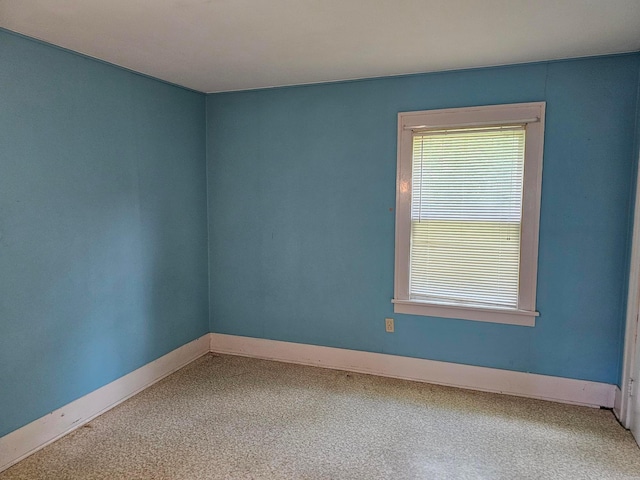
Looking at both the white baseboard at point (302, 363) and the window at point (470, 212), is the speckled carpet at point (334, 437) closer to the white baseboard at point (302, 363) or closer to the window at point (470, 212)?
the white baseboard at point (302, 363)

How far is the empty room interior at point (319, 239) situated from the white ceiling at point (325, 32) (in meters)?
0.02

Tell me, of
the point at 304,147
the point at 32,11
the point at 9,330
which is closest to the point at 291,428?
the point at 9,330

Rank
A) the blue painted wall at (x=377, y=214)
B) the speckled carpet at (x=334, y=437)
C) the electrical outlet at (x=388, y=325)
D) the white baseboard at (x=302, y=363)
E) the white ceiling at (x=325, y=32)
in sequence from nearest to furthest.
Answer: the white ceiling at (x=325, y=32) < the speckled carpet at (x=334, y=437) < the white baseboard at (x=302, y=363) < the blue painted wall at (x=377, y=214) < the electrical outlet at (x=388, y=325)

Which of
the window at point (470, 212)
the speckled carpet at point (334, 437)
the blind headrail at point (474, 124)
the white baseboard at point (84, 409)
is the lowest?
the speckled carpet at point (334, 437)

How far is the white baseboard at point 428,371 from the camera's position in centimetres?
287

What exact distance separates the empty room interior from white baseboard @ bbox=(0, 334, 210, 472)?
0.06 feet

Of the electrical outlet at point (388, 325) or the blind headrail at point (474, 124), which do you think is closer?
the blind headrail at point (474, 124)

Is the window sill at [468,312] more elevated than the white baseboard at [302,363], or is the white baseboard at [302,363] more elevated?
the window sill at [468,312]

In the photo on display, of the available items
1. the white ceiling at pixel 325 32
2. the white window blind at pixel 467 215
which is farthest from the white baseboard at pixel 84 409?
the white ceiling at pixel 325 32

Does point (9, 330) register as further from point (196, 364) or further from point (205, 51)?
point (205, 51)

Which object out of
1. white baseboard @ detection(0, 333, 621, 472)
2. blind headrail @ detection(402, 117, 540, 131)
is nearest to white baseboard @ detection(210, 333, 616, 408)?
white baseboard @ detection(0, 333, 621, 472)

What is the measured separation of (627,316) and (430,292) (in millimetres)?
1212

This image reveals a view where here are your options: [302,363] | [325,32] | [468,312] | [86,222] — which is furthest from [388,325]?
[86,222]

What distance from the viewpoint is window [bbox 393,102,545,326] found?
9.40ft
